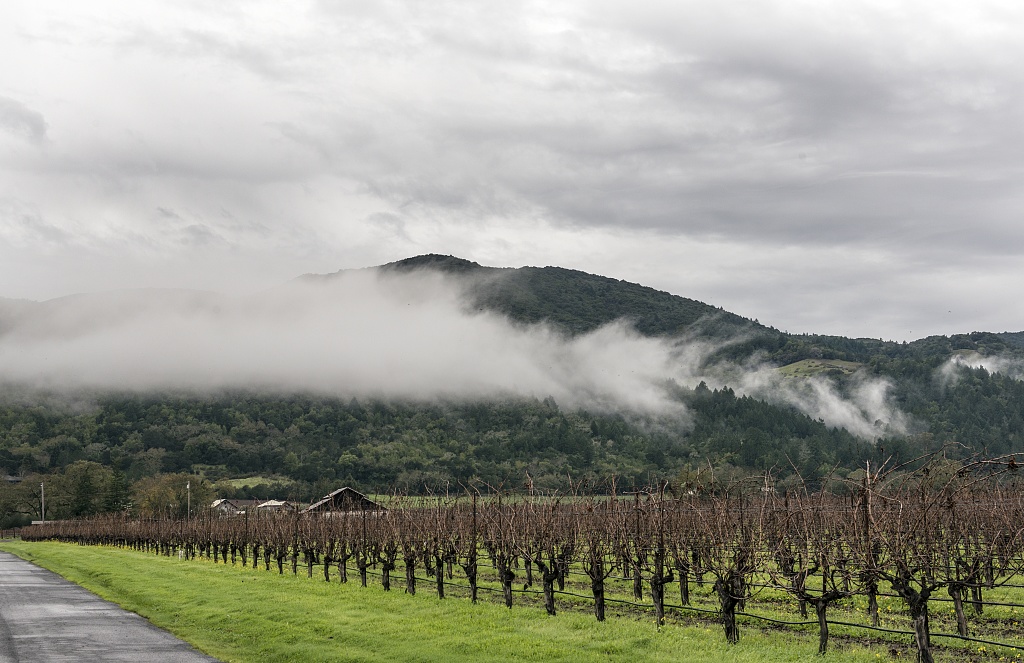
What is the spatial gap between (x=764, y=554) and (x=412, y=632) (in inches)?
388

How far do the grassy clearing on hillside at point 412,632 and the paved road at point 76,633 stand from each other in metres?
0.74

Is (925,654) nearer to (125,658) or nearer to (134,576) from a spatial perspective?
(125,658)

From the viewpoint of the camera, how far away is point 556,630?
21.8m

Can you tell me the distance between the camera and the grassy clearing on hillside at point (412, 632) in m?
18.8

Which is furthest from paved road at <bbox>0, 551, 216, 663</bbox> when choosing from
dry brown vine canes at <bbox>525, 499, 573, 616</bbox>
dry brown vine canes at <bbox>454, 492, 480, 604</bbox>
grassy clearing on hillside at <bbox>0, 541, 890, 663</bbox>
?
dry brown vine canes at <bbox>525, 499, 573, 616</bbox>

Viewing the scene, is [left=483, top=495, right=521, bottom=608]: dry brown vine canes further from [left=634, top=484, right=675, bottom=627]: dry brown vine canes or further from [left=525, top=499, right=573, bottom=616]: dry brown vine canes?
[left=634, top=484, right=675, bottom=627]: dry brown vine canes

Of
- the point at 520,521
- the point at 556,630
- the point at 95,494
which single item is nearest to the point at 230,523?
the point at 520,521

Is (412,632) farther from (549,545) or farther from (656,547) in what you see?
(656,547)

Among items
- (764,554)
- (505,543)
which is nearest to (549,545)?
(505,543)

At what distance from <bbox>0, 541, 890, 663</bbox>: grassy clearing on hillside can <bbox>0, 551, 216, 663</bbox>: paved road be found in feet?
2.44

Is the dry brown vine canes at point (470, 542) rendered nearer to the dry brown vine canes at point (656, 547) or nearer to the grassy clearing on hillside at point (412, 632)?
the grassy clearing on hillside at point (412, 632)

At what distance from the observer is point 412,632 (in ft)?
72.6

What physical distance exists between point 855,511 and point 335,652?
37.0 feet

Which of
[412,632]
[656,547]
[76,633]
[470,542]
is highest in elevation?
[470,542]
